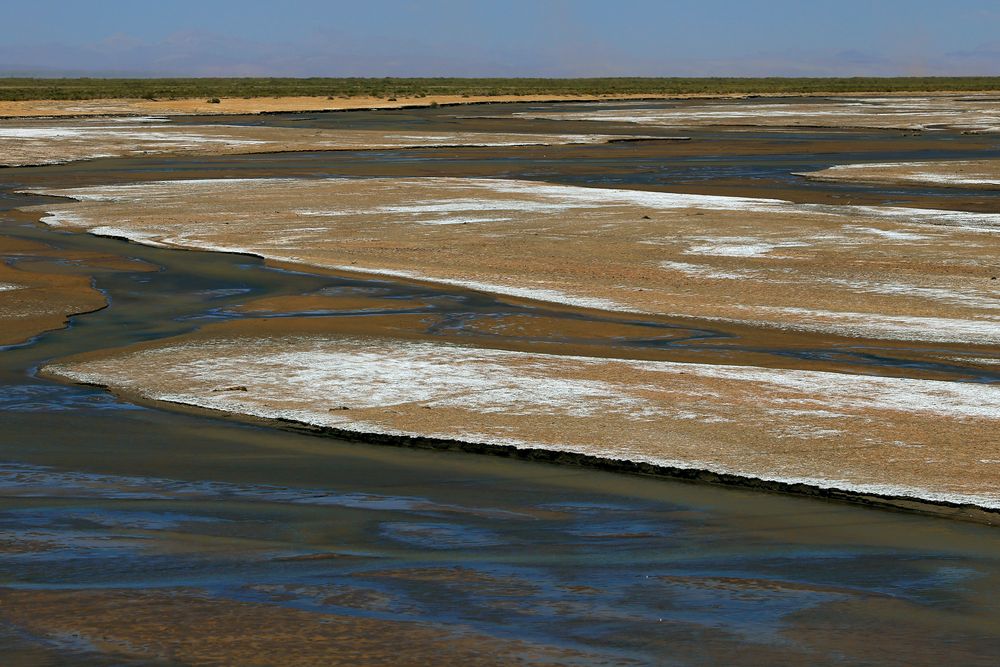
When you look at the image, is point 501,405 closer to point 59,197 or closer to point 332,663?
point 332,663

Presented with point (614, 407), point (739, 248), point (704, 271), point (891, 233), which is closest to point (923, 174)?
point (891, 233)

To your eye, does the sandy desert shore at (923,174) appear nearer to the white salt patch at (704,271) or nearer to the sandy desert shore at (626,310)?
the sandy desert shore at (626,310)

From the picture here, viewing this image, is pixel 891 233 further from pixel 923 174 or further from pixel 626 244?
pixel 923 174

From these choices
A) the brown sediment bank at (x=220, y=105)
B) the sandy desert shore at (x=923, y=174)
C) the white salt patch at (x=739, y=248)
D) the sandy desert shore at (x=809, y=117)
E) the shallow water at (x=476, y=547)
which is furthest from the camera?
the brown sediment bank at (x=220, y=105)

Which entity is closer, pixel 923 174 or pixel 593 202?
pixel 593 202

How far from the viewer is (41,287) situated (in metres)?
17.0

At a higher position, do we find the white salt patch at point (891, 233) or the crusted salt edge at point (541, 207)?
the white salt patch at point (891, 233)

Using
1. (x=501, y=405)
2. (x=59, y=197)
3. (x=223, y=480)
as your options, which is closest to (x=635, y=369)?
(x=501, y=405)

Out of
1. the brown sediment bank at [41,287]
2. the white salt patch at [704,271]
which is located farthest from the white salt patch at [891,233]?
the brown sediment bank at [41,287]

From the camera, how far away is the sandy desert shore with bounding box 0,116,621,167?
43062 mm

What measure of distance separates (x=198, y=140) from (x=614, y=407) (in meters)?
40.1

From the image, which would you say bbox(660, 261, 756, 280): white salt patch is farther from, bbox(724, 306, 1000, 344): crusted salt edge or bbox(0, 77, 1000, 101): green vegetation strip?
bbox(0, 77, 1000, 101): green vegetation strip

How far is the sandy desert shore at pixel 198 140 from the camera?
43.1 meters

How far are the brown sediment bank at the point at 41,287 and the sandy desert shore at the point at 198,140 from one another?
19.9 meters
